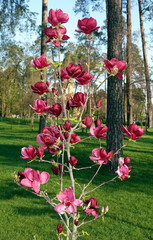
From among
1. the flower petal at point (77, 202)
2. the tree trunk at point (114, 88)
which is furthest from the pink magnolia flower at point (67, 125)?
the tree trunk at point (114, 88)

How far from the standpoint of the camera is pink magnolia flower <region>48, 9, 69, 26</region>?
1.88 m

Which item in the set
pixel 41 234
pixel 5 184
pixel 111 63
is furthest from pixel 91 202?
pixel 5 184

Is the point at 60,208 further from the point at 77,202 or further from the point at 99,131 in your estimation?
the point at 99,131

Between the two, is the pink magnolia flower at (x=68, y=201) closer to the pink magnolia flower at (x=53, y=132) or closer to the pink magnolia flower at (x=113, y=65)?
the pink magnolia flower at (x=53, y=132)

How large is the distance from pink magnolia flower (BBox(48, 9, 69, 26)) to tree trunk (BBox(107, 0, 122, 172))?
5450mm

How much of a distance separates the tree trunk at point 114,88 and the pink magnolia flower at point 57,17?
545 cm

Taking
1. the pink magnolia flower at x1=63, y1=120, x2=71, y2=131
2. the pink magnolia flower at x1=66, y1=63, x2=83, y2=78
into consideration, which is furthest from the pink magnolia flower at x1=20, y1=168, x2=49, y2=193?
the pink magnolia flower at x1=66, y1=63, x2=83, y2=78

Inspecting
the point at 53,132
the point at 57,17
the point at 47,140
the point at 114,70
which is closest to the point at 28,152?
the point at 47,140

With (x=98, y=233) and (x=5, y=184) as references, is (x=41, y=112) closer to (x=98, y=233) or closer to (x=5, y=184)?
(x=98, y=233)

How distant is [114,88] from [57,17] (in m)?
5.48

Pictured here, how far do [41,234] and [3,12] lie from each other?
12.1 m

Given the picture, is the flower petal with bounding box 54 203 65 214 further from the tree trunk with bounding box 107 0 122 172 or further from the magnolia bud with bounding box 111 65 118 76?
the tree trunk with bounding box 107 0 122 172

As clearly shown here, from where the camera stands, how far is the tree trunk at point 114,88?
7258mm

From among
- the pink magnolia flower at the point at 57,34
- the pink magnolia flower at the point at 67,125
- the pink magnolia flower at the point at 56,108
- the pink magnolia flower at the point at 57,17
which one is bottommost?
the pink magnolia flower at the point at 67,125
